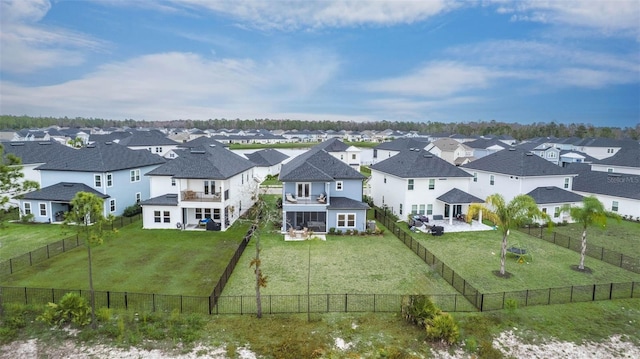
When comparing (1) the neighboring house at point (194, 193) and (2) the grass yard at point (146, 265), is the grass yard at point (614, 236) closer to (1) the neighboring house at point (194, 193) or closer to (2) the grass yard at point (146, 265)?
→ (2) the grass yard at point (146, 265)

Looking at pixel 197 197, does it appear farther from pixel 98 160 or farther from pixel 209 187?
pixel 98 160

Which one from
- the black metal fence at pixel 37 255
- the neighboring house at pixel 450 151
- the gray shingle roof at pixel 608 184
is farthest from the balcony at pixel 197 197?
the neighboring house at pixel 450 151

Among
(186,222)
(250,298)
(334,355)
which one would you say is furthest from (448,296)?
(186,222)

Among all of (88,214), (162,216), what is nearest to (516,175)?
(162,216)

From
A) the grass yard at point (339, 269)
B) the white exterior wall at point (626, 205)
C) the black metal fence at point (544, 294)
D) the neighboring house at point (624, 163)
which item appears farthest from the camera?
the neighboring house at point (624, 163)

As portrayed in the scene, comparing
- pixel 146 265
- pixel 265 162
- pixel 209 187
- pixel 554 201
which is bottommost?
pixel 146 265

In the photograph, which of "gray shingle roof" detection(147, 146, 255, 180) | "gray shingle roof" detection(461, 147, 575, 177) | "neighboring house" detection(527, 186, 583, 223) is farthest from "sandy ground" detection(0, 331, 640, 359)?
"gray shingle roof" detection(461, 147, 575, 177)

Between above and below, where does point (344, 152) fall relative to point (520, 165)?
above
